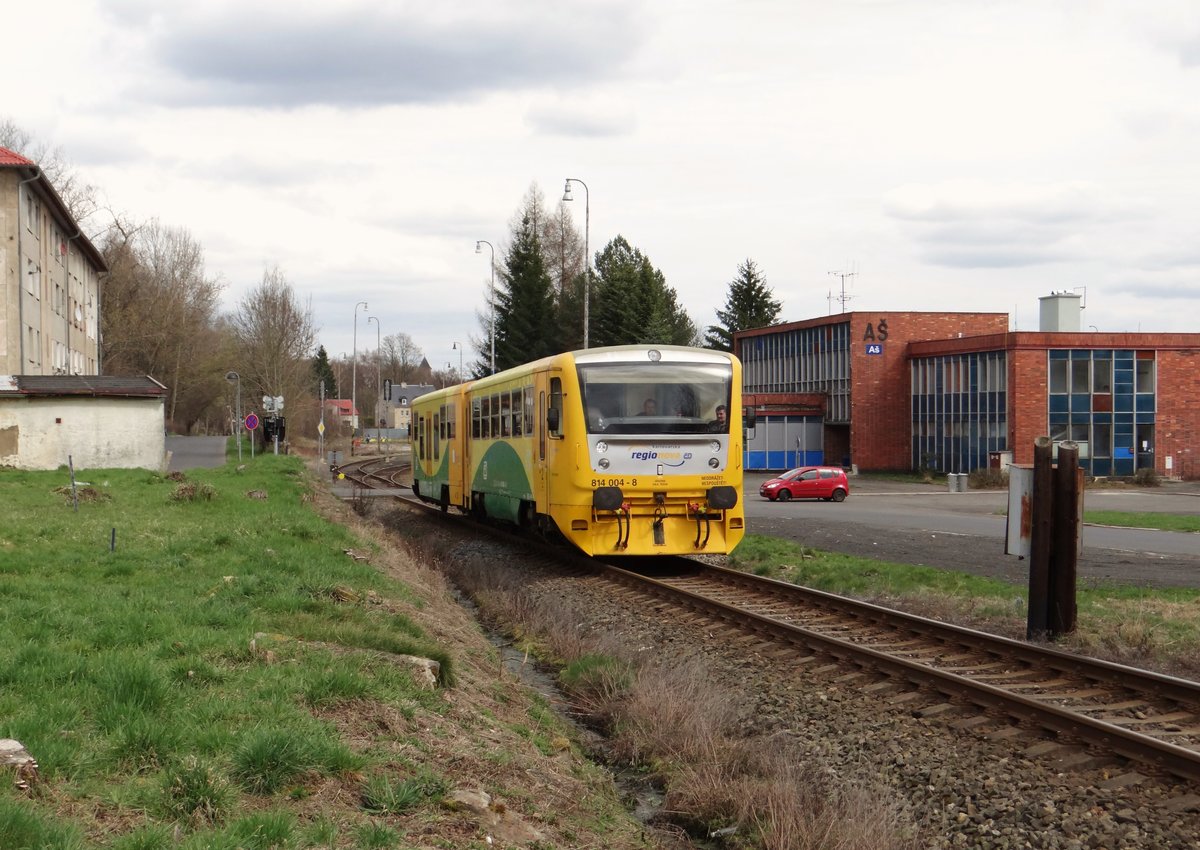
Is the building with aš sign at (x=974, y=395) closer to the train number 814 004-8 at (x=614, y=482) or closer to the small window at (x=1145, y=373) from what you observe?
the small window at (x=1145, y=373)

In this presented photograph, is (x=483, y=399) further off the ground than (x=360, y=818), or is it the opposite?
(x=483, y=399)

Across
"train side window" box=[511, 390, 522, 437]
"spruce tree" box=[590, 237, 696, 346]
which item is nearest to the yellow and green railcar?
"train side window" box=[511, 390, 522, 437]

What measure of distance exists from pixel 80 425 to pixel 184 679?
101 ft

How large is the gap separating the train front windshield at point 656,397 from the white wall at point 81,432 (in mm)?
23502

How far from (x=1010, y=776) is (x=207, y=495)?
57.7 ft

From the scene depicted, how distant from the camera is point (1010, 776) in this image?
6.78 m

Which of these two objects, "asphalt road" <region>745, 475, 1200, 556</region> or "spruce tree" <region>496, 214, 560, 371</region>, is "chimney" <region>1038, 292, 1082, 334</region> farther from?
"spruce tree" <region>496, 214, 560, 371</region>

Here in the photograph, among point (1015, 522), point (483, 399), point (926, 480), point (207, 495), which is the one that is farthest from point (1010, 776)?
point (926, 480)

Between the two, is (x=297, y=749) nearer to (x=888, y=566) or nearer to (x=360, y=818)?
(x=360, y=818)

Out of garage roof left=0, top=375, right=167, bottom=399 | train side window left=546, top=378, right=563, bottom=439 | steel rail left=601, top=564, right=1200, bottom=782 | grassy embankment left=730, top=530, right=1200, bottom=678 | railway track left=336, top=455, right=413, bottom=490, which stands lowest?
grassy embankment left=730, top=530, right=1200, bottom=678

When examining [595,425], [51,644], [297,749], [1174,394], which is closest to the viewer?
[297,749]

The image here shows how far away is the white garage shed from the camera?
112 ft

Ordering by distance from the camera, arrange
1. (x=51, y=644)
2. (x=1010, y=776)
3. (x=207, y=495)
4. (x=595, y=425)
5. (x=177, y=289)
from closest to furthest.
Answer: (x=1010, y=776), (x=51, y=644), (x=595, y=425), (x=207, y=495), (x=177, y=289)

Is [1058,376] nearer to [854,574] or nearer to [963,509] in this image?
[963,509]
